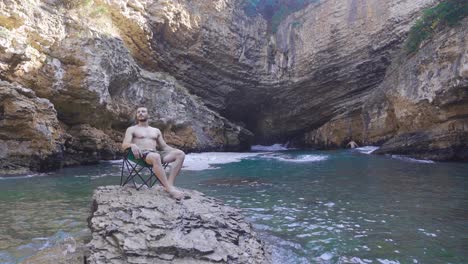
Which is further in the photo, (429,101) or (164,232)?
(429,101)

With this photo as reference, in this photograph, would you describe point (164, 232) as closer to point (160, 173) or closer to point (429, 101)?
point (160, 173)

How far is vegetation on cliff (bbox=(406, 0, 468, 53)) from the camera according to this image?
497 inches

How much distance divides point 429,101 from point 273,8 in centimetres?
1553

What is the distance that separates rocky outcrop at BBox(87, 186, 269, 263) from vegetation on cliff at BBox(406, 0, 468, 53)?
526 inches

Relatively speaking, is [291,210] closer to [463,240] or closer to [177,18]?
[463,240]

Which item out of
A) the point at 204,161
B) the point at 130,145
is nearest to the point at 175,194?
the point at 130,145

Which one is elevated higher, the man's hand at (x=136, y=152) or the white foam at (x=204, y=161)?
the man's hand at (x=136, y=152)

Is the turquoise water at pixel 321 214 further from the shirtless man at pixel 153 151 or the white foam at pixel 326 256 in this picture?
the shirtless man at pixel 153 151

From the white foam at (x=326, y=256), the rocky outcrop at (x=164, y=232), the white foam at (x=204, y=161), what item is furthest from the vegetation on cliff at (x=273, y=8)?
the white foam at (x=326, y=256)

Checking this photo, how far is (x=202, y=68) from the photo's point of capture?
21609 mm

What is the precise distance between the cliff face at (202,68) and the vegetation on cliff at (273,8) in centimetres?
73

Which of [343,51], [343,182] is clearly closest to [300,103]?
[343,51]

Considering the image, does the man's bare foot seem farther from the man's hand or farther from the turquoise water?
the turquoise water

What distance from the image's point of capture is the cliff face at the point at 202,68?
41.9 feet
